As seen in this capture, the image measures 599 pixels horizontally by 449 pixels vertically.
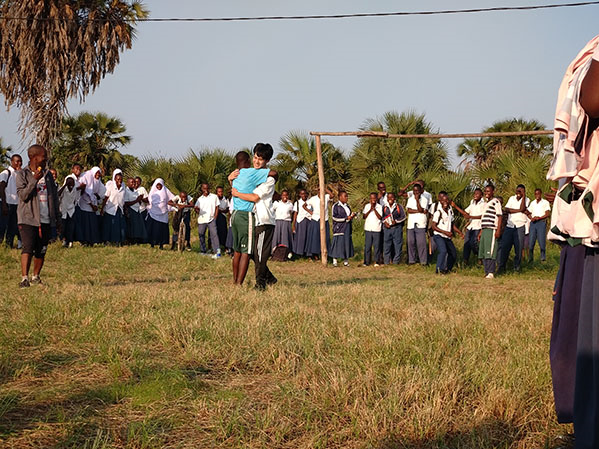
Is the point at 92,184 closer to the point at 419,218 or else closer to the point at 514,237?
the point at 419,218

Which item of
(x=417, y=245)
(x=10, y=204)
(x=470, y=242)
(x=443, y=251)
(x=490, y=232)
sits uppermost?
(x=10, y=204)

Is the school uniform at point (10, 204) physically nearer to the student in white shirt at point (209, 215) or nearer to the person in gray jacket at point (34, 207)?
the student in white shirt at point (209, 215)

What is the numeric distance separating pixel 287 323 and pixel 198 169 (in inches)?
701

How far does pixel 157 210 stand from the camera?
18141mm

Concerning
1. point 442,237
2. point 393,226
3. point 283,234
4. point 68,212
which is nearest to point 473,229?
point 442,237

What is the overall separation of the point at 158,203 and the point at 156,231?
2.63 feet

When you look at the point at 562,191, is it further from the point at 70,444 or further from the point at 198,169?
the point at 198,169

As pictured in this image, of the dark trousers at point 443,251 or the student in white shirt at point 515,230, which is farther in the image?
the student in white shirt at point 515,230

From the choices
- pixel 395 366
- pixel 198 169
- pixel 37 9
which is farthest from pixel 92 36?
pixel 395 366

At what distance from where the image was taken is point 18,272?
10898 millimetres

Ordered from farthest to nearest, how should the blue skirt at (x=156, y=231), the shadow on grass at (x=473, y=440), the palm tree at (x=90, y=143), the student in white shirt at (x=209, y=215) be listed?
1. the palm tree at (x=90, y=143)
2. the blue skirt at (x=156, y=231)
3. the student in white shirt at (x=209, y=215)
4. the shadow on grass at (x=473, y=440)

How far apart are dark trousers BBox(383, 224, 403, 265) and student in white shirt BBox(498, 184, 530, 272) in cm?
263

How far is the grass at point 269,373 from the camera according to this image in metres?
3.14

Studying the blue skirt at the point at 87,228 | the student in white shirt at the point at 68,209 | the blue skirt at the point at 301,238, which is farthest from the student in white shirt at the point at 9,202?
the blue skirt at the point at 301,238
